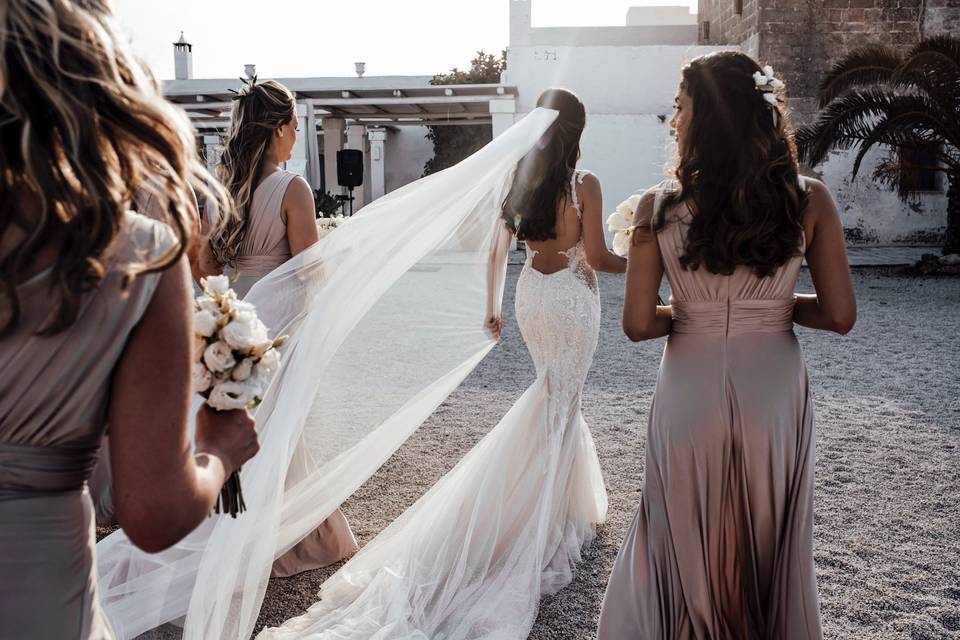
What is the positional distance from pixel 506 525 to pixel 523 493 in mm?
170

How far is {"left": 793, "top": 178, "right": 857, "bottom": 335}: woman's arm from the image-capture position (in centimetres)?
254

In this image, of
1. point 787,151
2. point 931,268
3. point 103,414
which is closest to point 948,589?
point 787,151

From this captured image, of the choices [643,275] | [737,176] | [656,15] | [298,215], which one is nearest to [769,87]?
[737,176]

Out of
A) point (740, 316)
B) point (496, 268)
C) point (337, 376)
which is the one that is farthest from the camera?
point (496, 268)

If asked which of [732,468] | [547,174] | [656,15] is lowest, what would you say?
[732,468]

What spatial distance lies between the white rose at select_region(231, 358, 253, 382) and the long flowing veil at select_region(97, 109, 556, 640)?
4.87ft

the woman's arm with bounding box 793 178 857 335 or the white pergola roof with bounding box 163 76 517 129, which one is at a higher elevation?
the white pergola roof with bounding box 163 76 517 129

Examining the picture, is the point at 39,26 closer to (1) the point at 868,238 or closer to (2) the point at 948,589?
(2) the point at 948,589

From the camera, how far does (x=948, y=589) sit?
367 cm

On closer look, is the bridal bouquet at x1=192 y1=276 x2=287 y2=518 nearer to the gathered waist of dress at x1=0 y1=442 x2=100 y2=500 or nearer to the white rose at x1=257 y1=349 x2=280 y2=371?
the white rose at x1=257 y1=349 x2=280 y2=371

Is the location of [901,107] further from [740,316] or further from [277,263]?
[740,316]

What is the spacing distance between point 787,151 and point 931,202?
20.9 m

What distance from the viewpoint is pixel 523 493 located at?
12.9ft

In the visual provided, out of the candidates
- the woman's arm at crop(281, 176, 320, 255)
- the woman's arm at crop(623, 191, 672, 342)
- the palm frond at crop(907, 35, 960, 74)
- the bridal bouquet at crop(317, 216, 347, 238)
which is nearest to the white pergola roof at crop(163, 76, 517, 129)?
the palm frond at crop(907, 35, 960, 74)
